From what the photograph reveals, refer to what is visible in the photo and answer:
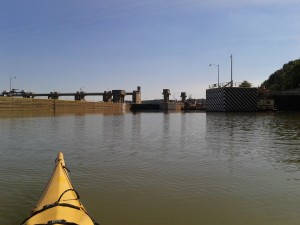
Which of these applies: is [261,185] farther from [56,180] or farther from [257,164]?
[56,180]

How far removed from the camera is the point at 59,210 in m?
5.54

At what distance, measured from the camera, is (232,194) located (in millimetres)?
9641

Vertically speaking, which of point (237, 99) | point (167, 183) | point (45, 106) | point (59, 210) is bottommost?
point (167, 183)

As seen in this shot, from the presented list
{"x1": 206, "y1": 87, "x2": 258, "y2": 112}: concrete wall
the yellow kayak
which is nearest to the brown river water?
the yellow kayak

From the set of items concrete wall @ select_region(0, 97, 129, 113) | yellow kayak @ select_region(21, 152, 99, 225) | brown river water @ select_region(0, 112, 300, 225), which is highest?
concrete wall @ select_region(0, 97, 129, 113)

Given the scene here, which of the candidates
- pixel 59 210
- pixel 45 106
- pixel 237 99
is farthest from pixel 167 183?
pixel 237 99

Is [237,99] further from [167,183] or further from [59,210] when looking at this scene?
[59,210]

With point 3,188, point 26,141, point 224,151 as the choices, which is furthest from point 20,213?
point 26,141

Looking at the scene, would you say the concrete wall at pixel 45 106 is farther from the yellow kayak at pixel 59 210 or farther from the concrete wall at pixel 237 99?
the yellow kayak at pixel 59 210

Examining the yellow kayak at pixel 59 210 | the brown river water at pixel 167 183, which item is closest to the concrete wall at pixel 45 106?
the brown river water at pixel 167 183

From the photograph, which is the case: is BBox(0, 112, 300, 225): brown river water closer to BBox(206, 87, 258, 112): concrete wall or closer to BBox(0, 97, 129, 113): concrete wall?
BBox(0, 97, 129, 113): concrete wall

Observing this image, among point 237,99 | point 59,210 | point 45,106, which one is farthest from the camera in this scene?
point 237,99

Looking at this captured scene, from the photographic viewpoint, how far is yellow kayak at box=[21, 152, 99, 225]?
524cm

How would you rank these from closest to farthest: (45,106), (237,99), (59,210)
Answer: (59,210) → (45,106) → (237,99)
